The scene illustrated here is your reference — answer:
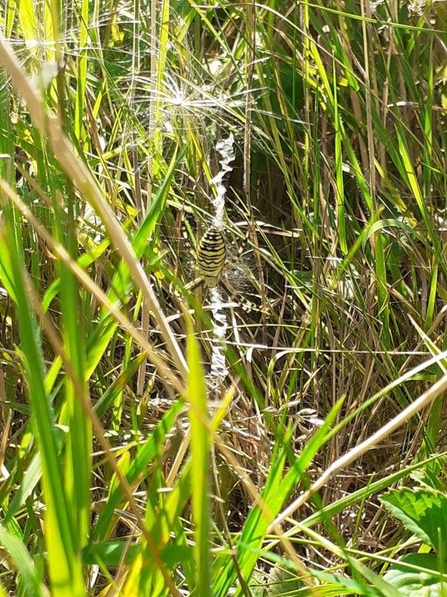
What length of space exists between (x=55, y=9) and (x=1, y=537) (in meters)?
0.35

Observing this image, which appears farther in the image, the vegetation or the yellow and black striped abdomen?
the yellow and black striped abdomen

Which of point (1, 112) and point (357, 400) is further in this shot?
point (357, 400)

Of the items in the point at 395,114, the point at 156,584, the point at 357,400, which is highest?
the point at 395,114

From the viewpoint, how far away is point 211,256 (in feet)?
3.41

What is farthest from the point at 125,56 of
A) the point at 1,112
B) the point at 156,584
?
the point at 156,584

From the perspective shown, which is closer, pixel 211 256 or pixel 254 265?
pixel 211 256

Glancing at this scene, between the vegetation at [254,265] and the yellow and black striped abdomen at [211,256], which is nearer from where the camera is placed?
the vegetation at [254,265]

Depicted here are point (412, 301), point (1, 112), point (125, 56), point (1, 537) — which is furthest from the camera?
point (125, 56)

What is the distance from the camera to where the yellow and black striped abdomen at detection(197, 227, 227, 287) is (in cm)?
104

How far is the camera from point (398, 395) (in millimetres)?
1161

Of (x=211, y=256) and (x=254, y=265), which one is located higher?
(x=211, y=256)

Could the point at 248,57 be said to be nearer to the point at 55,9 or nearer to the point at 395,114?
the point at 395,114

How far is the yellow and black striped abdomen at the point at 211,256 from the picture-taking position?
1041 mm

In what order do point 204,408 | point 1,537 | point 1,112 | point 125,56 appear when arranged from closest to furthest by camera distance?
point 204,408 → point 1,537 → point 1,112 → point 125,56
